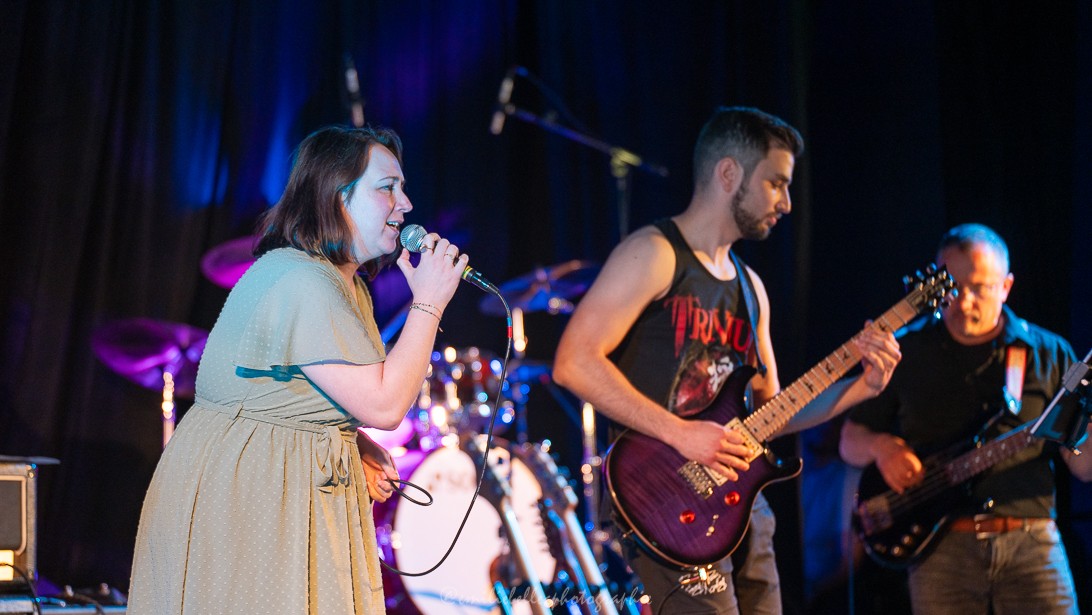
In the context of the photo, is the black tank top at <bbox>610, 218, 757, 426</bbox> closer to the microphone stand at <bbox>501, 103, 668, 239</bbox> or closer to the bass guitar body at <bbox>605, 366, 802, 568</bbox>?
the bass guitar body at <bbox>605, 366, 802, 568</bbox>

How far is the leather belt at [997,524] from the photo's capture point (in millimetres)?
4066

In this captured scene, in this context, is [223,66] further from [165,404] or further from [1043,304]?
[1043,304]

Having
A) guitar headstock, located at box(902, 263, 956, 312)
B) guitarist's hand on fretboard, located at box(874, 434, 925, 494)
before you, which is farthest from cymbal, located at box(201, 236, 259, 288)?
guitarist's hand on fretboard, located at box(874, 434, 925, 494)

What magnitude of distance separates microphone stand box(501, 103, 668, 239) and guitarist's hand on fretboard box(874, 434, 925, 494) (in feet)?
7.10

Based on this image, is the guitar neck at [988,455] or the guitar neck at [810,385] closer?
the guitar neck at [810,385]

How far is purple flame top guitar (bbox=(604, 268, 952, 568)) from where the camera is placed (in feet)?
10.5

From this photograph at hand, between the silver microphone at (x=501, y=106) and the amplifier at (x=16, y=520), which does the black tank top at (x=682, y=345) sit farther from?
the silver microphone at (x=501, y=106)

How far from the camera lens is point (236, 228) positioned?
17.1 feet

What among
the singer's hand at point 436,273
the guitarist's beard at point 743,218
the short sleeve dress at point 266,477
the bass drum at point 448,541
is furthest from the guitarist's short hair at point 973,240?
the short sleeve dress at point 266,477

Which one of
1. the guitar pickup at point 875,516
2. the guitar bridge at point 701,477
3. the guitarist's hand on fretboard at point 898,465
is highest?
the guitar bridge at point 701,477

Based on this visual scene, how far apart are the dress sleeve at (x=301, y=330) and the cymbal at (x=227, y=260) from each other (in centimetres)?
243

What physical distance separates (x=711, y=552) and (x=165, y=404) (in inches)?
107

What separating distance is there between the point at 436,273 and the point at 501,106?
3535 millimetres

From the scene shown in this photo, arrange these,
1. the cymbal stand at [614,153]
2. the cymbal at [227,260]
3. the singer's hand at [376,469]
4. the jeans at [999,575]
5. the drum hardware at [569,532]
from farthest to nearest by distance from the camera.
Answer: the cymbal stand at [614,153], the cymbal at [227,260], the drum hardware at [569,532], the jeans at [999,575], the singer's hand at [376,469]
